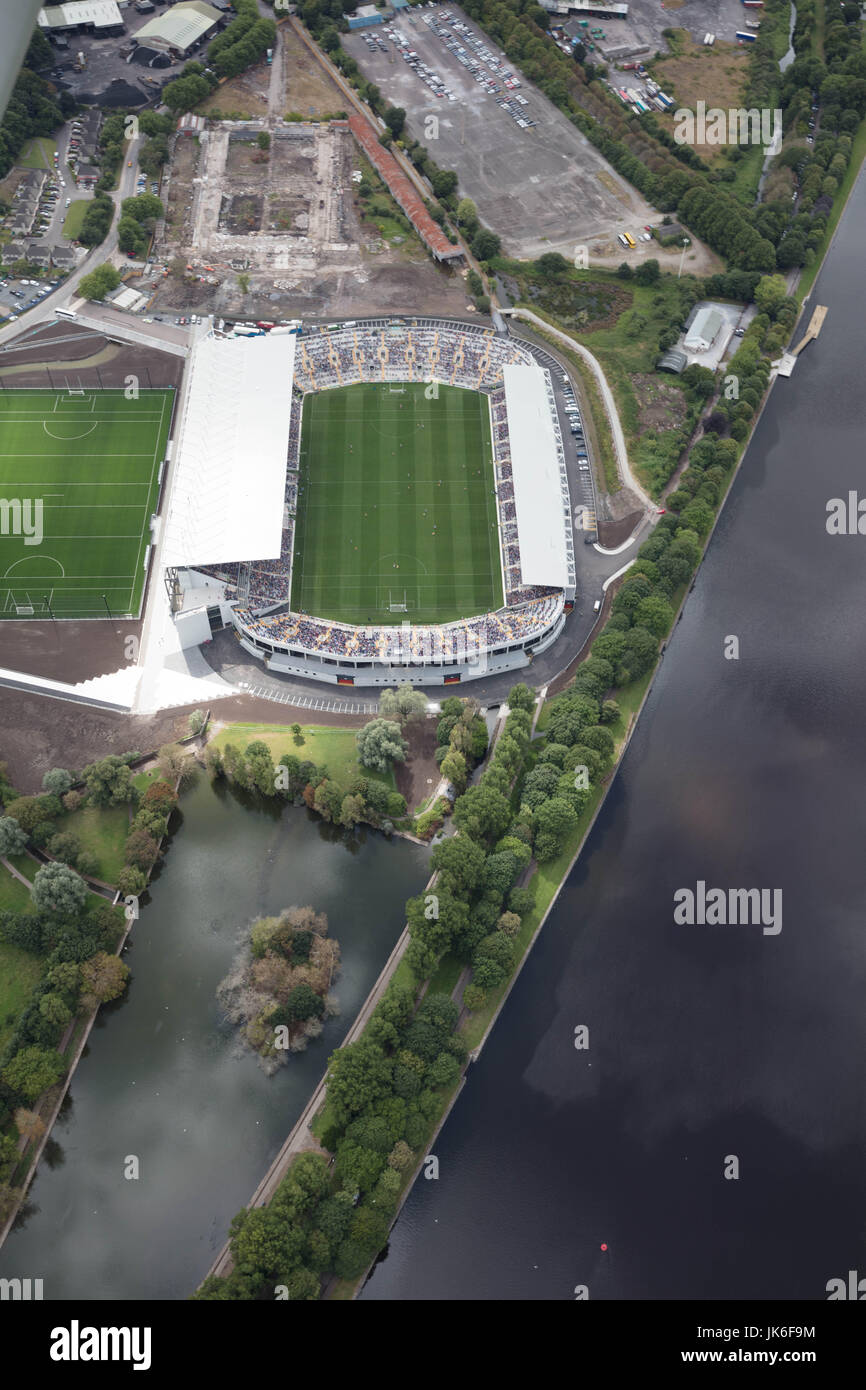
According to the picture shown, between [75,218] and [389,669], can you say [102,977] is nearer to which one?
[389,669]

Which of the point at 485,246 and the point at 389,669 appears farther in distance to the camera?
the point at 485,246

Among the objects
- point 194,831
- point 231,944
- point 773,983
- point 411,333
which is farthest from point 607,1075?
point 411,333

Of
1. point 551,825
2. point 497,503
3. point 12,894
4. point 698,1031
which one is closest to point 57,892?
point 12,894


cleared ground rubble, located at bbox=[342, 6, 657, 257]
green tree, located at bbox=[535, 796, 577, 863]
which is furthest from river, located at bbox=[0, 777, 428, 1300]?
A: cleared ground rubble, located at bbox=[342, 6, 657, 257]

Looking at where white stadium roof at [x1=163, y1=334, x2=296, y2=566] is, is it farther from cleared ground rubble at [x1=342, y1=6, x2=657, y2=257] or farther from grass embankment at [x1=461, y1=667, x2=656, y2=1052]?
cleared ground rubble at [x1=342, y1=6, x2=657, y2=257]

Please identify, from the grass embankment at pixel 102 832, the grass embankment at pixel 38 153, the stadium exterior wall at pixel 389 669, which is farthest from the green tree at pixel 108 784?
the grass embankment at pixel 38 153
